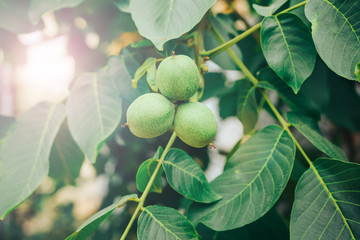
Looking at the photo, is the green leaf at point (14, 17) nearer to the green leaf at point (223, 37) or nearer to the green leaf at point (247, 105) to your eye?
the green leaf at point (223, 37)

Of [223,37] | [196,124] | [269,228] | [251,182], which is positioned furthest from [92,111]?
[269,228]

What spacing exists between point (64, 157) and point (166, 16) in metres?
0.61

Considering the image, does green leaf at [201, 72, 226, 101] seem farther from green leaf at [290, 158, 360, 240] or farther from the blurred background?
green leaf at [290, 158, 360, 240]

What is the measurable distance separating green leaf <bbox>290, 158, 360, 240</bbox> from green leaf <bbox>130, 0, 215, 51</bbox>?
1.44 ft

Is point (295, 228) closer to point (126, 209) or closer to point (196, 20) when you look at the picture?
point (196, 20)

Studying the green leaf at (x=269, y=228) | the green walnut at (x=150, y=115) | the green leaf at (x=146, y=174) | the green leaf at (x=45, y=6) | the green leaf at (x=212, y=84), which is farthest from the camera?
the green leaf at (x=212, y=84)

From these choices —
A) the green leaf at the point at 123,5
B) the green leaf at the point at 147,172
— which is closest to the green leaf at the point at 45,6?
the green leaf at the point at 123,5

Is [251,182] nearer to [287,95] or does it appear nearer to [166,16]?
[287,95]

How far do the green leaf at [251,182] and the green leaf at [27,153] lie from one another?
402 millimetres

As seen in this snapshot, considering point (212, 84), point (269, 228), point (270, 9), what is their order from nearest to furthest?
point (270, 9) < point (269, 228) < point (212, 84)

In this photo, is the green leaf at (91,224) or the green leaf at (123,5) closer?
the green leaf at (91,224)

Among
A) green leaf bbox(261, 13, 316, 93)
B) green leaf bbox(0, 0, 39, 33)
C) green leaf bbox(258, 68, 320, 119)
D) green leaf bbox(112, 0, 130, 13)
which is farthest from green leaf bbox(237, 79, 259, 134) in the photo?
green leaf bbox(0, 0, 39, 33)

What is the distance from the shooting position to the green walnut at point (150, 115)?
581mm

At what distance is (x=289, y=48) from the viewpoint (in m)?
0.66
